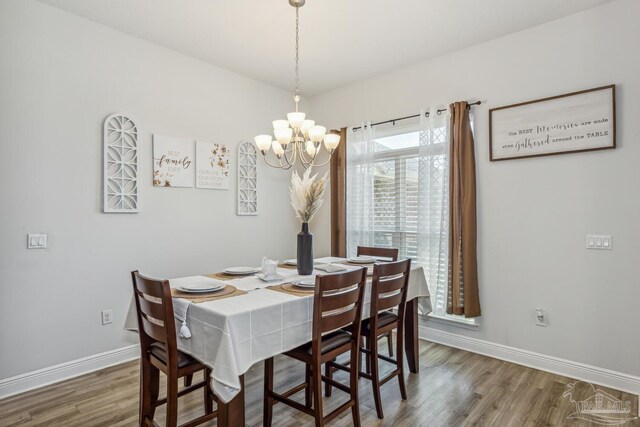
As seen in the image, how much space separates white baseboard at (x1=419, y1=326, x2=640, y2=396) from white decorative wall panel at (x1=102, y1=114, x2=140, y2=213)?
2.97m

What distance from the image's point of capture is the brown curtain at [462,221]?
3154 mm

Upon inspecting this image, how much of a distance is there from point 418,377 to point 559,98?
7.85 ft

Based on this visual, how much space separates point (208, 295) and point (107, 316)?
5.20 ft

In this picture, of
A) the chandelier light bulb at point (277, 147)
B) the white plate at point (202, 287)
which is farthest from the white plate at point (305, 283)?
the chandelier light bulb at point (277, 147)

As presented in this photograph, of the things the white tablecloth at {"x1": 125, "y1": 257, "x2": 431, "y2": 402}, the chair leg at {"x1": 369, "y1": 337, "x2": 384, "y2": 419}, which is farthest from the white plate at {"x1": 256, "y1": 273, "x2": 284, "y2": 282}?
the chair leg at {"x1": 369, "y1": 337, "x2": 384, "y2": 419}

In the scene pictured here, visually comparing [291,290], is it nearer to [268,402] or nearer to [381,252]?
[268,402]

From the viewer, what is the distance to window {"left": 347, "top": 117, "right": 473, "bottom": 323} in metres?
3.40

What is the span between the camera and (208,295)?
1912 mm

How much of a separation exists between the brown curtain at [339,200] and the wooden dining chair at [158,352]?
7.67ft

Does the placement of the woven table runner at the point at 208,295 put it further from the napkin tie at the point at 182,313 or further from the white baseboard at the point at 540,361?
the white baseboard at the point at 540,361

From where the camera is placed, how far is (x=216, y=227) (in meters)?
3.70

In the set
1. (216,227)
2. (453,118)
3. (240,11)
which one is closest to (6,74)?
(240,11)

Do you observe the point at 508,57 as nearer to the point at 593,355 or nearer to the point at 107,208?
the point at 593,355

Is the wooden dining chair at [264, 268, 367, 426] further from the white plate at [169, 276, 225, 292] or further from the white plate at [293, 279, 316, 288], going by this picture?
the white plate at [169, 276, 225, 292]
